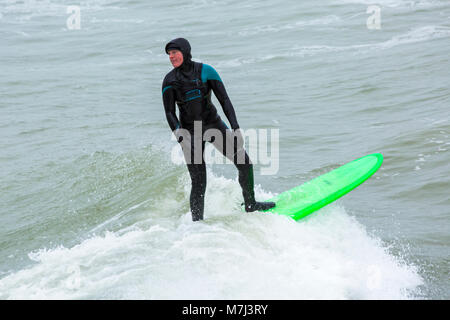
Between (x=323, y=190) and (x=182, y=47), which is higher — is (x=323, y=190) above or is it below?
below

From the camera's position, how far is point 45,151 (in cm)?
1023

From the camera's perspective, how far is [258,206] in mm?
6039

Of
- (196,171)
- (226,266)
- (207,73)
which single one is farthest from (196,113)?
(226,266)

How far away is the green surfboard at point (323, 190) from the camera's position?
6.08 meters

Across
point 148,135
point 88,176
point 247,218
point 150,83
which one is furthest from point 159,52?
point 247,218

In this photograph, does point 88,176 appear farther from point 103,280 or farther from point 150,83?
point 150,83

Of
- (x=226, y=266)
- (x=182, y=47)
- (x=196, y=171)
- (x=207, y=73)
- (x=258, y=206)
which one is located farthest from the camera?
(x=258, y=206)

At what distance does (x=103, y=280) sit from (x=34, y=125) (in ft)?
27.0

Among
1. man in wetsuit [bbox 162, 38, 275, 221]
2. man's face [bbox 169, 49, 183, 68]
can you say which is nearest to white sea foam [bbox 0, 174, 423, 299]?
man in wetsuit [bbox 162, 38, 275, 221]

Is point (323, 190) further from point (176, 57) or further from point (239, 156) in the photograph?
point (176, 57)

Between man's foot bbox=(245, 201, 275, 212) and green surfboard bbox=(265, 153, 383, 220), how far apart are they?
48mm

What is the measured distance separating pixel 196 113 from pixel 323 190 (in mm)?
1810
